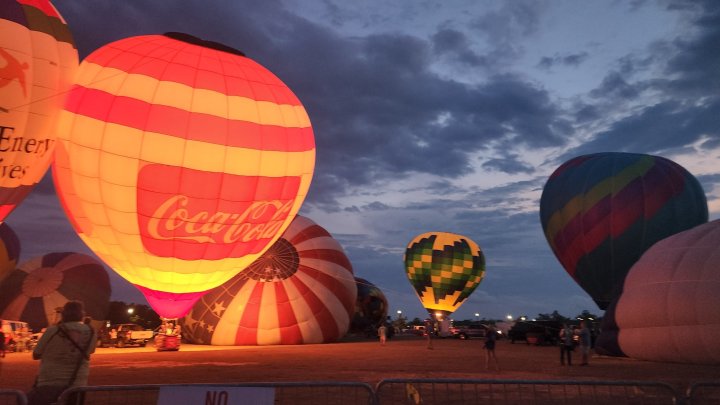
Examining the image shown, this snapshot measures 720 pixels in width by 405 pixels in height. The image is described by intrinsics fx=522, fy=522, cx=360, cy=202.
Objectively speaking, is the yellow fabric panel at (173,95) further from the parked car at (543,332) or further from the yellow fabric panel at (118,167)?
the parked car at (543,332)

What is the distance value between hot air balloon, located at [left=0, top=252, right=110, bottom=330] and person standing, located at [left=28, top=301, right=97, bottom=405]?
1933 centimetres

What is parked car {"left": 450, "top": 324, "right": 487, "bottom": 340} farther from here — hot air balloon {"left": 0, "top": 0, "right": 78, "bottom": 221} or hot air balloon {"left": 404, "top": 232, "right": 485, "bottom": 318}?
hot air balloon {"left": 0, "top": 0, "right": 78, "bottom": 221}

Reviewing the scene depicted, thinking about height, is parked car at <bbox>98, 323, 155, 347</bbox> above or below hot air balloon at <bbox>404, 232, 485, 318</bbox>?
below

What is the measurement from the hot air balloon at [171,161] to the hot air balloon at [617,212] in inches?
573

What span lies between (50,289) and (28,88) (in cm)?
1372

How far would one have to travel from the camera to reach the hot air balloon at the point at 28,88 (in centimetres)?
1040

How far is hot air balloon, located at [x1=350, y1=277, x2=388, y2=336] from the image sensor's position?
32.8m

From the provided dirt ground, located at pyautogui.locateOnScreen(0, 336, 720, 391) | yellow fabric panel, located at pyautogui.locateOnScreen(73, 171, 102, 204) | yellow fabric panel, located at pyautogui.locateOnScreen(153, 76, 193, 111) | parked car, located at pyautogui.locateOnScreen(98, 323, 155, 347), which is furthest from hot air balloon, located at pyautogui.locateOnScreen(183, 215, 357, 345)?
yellow fabric panel, located at pyautogui.locateOnScreen(153, 76, 193, 111)

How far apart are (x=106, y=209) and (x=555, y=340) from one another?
19.8 m

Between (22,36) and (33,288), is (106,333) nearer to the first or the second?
(33,288)

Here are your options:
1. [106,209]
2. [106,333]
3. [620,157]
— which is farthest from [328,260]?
[620,157]

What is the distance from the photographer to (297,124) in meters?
13.2

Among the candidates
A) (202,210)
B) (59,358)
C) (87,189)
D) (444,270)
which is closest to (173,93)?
(202,210)

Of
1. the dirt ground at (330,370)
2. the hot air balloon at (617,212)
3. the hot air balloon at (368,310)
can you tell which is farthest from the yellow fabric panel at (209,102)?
the hot air balloon at (368,310)
